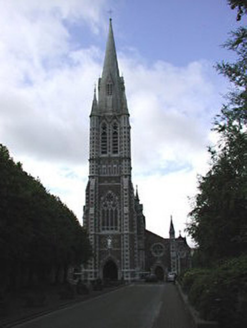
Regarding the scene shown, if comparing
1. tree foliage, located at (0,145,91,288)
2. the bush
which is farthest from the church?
the bush

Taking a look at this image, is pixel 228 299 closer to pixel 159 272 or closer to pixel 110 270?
pixel 110 270

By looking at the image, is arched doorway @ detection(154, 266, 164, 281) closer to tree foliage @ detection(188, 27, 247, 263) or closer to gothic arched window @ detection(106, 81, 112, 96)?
gothic arched window @ detection(106, 81, 112, 96)

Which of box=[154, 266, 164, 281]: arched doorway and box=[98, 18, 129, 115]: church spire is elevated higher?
box=[98, 18, 129, 115]: church spire

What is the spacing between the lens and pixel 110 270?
72312 mm

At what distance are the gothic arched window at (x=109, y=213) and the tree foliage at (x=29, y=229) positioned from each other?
16259 mm

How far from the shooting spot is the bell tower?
7012 cm

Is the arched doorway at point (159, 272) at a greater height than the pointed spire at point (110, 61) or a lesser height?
lesser

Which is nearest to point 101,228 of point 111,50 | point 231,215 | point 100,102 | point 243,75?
point 100,102

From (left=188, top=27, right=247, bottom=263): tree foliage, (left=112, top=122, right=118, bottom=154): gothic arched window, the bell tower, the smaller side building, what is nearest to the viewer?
(left=188, top=27, right=247, bottom=263): tree foliage

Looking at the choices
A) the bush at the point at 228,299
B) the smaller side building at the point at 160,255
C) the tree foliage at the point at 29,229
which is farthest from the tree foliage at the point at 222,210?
the smaller side building at the point at 160,255

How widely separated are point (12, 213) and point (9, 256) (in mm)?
4639

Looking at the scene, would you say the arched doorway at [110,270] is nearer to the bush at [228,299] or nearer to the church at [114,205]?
the church at [114,205]

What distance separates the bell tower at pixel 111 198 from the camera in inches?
2761

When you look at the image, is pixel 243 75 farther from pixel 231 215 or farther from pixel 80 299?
pixel 80 299
